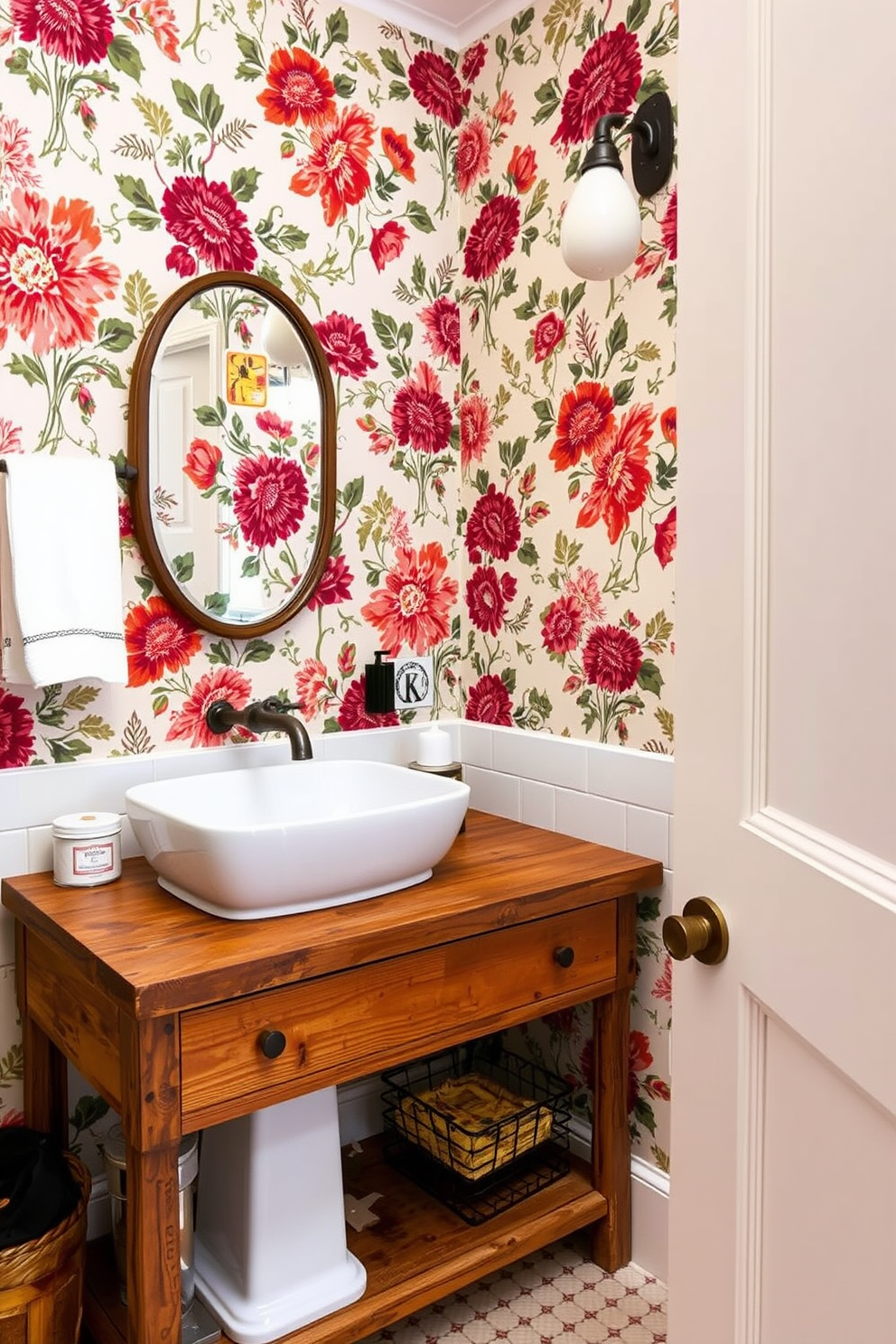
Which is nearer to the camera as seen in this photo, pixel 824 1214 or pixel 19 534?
pixel 824 1214

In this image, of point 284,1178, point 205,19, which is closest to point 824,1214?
point 284,1178

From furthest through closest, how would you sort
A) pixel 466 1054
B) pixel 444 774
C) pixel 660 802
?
pixel 466 1054, pixel 444 774, pixel 660 802

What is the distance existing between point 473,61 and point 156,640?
57.7 inches

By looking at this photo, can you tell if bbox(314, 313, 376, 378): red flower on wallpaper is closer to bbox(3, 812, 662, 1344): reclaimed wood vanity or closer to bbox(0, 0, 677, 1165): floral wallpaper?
bbox(0, 0, 677, 1165): floral wallpaper

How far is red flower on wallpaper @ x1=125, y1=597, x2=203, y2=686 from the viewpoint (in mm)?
1867

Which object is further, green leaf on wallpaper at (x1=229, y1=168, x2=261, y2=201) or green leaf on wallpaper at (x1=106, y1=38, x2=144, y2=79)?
green leaf on wallpaper at (x1=229, y1=168, x2=261, y2=201)

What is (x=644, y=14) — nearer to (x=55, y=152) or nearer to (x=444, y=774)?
(x=55, y=152)

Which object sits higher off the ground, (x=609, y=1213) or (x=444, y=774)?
(x=444, y=774)

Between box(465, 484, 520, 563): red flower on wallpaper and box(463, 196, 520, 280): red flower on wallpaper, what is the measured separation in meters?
0.48

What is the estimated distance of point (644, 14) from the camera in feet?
5.96

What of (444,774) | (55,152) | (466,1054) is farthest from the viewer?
(466,1054)

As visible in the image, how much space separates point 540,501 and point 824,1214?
1.64 metres

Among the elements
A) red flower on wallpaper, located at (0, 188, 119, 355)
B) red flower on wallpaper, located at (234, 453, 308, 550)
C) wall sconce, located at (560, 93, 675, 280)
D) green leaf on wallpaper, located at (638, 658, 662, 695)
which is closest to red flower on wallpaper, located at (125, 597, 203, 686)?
red flower on wallpaper, located at (234, 453, 308, 550)

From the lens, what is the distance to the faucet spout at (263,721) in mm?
1714
